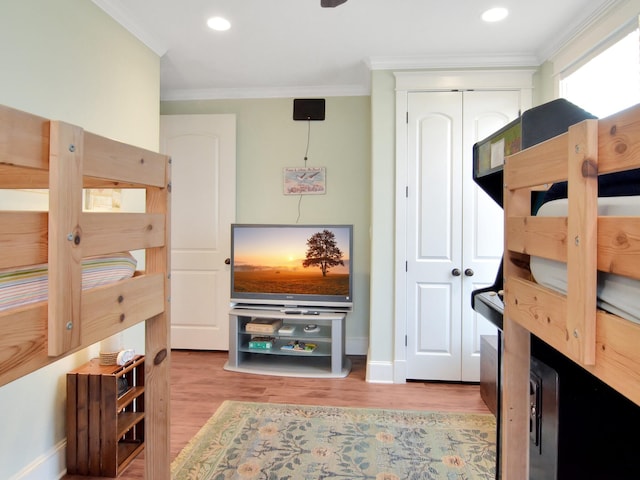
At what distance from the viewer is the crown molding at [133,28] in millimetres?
2227

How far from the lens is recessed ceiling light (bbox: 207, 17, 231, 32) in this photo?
2436mm

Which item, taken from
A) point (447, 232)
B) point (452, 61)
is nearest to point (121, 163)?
point (447, 232)

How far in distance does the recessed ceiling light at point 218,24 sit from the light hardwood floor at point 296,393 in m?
2.49

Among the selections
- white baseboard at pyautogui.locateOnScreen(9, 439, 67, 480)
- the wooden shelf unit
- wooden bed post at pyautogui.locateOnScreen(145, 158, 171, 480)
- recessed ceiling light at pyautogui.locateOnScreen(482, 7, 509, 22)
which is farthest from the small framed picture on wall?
white baseboard at pyautogui.locateOnScreen(9, 439, 67, 480)

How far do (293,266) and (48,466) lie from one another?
2018mm

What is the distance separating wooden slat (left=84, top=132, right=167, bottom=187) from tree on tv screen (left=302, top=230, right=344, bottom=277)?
2.02 m

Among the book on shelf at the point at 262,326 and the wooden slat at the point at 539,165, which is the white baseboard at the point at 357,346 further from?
the wooden slat at the point at 539,165

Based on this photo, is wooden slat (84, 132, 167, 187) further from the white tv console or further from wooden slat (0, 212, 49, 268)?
the white tv console

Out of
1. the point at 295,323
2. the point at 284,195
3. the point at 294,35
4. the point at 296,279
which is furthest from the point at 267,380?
the point at 294,35

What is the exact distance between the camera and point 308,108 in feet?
12.1

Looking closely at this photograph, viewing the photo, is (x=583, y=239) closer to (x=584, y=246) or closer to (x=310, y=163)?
(x=584, y=246)

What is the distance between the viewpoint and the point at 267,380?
308 cm

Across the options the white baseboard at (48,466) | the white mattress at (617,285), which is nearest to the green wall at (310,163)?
the white baseboard at (48,466)

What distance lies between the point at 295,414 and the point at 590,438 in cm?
178
